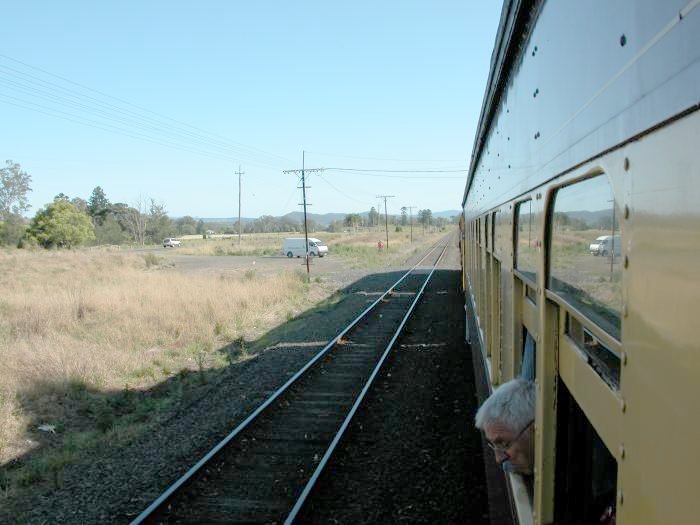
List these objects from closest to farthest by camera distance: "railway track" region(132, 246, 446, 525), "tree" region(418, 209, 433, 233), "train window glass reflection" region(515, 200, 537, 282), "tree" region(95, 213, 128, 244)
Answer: "train window glass reflection" region(515, 200, 537, 282) < "railway track" region(132, 246, 446, 525) < "tree" region(95, 213, 128, 244) < "tree" region(418, 209, 433, 233)

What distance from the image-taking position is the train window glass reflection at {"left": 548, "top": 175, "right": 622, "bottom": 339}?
1.23 m

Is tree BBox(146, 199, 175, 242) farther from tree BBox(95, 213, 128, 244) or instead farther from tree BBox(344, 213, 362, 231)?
tree BBox(344, 213, 362, 231)

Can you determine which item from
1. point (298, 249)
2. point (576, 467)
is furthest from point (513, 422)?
point (298, 249)

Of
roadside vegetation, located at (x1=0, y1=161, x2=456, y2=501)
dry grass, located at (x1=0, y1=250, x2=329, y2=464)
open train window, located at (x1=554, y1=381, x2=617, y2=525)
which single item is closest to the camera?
open train window, located at (x1=554, y1=381, x2=617, y2=525)

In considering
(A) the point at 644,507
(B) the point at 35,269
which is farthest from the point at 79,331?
(B) the point at 35,269

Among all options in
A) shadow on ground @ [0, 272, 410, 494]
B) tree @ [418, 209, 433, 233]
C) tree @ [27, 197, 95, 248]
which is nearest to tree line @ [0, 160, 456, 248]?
tree @ [27, 197, 95, 248]

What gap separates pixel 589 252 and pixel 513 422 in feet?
3.68

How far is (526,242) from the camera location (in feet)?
8.14

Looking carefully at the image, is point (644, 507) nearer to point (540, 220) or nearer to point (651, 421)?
point (651, 421)

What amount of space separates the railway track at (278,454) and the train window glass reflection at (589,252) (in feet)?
12.7

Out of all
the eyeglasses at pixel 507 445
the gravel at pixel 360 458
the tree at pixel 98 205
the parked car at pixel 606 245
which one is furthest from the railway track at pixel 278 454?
the tree at pixel 98 205

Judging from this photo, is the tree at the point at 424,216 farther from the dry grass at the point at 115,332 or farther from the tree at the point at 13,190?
the dry grass at the point at 115,332

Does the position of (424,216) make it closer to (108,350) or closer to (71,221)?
(71,221)

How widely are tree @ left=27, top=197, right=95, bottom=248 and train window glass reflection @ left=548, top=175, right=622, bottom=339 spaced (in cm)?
7150
